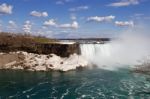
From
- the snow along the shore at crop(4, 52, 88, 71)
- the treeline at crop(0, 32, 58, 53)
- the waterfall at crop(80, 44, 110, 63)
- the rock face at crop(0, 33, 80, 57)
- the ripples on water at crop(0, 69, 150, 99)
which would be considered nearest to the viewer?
the ripples on water at crop(0, 69, 150, 99)

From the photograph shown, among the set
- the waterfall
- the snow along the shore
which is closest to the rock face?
the snow along the shore

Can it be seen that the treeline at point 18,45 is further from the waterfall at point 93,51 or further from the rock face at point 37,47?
the waterfall at point 93,51

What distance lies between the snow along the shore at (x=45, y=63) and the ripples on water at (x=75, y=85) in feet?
13.0

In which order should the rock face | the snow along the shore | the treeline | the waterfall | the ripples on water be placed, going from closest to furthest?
the ripples on water → the snow along the shore → the rock face → the treeline → the waterfall

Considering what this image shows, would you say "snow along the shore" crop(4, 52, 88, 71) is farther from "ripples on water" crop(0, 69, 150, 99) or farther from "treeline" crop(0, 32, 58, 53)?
"ripples on water" crop(0, 69, 150, 99)

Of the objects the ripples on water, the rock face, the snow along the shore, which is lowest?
the ripples on water

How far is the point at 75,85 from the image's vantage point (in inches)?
2066

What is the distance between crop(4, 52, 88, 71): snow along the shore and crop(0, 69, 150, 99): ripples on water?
13.0 ft

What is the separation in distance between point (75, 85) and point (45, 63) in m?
19.2

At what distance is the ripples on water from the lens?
45.5 m

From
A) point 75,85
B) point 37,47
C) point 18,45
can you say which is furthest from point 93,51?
point 75,85

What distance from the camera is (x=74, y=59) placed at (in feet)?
241

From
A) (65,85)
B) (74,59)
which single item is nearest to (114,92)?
→ (65,85)

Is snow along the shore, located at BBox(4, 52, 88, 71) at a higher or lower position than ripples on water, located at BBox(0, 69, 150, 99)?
higher
